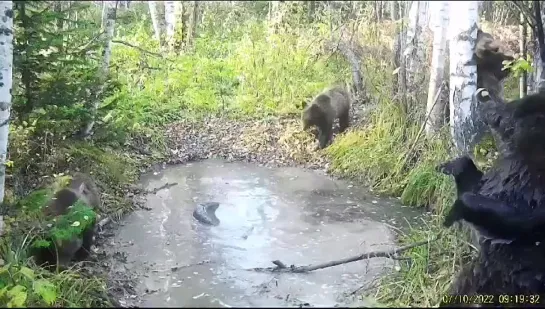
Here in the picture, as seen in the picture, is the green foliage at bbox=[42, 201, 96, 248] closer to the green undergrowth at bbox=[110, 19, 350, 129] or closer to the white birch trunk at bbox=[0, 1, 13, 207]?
the white birch trunk at bbox=[0, 1, 13, 207]

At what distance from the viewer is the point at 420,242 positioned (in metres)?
4.09

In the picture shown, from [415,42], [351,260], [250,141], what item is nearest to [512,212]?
[351,260]

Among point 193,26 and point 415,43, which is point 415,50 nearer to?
point 415,43

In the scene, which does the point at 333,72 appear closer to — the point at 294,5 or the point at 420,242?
the point at 294,5

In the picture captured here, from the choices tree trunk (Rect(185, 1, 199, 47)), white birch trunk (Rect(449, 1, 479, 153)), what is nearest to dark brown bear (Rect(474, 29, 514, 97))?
white birch trunk (Rect(449, 1, 479, 153))

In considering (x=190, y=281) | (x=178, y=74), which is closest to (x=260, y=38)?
(x=178, y=74)

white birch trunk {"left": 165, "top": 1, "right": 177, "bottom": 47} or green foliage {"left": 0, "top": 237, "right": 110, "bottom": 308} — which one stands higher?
white birch trunk {"left": 165, "top": 1, "right": 177, "bottom": 47}

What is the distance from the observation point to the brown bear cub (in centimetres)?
773

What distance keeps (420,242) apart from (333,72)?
4.16 metres

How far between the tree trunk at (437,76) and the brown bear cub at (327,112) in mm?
1700

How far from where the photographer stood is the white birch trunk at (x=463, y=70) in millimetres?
4566

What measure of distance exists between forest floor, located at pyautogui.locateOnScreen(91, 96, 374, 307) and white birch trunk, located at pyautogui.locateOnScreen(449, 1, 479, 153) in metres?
2.39

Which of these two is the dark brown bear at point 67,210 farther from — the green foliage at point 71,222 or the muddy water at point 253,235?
the muddy water at point 253,235

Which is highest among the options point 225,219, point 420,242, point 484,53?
point 484,53
